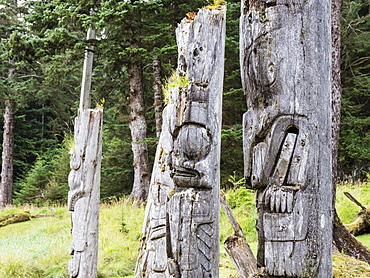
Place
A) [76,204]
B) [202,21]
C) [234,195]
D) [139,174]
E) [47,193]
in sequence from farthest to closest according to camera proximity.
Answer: [47,193]
[139,174]
[234,195]
[76,204]
[202,21]

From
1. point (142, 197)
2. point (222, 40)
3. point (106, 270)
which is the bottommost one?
point (106, 270)

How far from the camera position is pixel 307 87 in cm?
239

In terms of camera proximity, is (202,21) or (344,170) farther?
(344,170)

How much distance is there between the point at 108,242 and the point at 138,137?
4.45 metres

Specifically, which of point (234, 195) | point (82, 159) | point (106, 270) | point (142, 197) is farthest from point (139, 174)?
point (82, 159)

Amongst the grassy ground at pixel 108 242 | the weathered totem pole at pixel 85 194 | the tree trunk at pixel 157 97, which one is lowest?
the grassy ground at pixel 108 242

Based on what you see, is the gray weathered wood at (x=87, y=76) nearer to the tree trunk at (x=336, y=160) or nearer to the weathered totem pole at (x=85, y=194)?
the weathered totem pole at (x=85, y=194)

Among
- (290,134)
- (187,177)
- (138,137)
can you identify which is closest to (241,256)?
(187,177)

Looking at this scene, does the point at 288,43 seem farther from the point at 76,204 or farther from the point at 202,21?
the point at 76,204

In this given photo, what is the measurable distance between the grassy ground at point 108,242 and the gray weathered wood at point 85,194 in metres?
1.67

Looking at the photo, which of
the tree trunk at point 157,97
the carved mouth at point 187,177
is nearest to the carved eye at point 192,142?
the carved mouth at point 187,177

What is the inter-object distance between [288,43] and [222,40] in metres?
1.52

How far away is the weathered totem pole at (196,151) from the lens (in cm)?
318

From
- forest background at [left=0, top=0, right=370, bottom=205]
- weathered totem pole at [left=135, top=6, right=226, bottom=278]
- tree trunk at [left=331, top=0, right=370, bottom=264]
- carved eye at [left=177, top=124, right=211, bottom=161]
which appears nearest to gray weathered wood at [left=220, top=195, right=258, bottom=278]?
weathered totem pole at [left=135, top=6, right=226, bottom=278]
